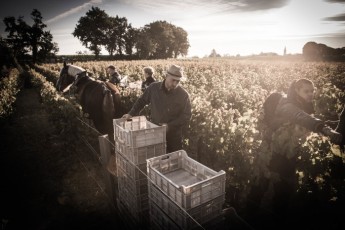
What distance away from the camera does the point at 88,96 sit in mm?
6316

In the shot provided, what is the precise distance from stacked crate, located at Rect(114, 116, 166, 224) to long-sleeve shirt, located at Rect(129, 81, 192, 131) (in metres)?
0.81

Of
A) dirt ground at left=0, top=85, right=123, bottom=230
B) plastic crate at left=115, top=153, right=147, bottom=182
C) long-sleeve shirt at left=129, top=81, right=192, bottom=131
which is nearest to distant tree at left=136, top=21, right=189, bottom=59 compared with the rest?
dirt ground at left=0, top=85, right=123, bottom=230

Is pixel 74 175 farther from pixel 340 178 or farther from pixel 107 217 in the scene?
pixel 340 178

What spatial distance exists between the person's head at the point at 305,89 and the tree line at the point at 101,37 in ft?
249

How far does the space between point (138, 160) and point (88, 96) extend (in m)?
3.76

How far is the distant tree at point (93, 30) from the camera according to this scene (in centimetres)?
8156

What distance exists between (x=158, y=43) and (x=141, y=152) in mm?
84393

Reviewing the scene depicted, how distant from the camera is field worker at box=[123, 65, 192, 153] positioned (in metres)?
4.18

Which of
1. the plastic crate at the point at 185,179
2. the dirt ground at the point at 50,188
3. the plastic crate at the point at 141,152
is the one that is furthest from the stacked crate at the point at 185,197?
the dirt ground at the point at 50,188

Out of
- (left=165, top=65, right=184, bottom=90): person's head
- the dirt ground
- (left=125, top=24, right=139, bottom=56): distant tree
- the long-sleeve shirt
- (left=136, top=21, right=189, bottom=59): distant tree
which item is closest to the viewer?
(left=165, top=65, right=184, bottom=90): person's head

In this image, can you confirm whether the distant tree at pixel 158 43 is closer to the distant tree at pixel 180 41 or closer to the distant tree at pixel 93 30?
Answer: the distant tree at pixel 180 41

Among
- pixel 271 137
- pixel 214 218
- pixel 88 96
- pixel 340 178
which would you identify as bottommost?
pixel 214 218

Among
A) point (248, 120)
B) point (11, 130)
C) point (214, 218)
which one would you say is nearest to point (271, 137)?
point (248, 120)

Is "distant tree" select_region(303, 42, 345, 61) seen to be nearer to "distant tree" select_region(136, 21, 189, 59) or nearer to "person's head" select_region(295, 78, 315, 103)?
"distant tree" select_region(136, 21, 189, 59)
